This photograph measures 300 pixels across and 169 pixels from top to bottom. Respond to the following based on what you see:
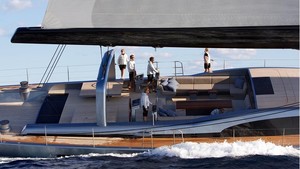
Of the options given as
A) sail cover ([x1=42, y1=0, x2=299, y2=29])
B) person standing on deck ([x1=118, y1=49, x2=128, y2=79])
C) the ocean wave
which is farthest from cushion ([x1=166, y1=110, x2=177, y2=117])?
person standing on deck ([x1=118, y1=49, x2=128, y2=79])

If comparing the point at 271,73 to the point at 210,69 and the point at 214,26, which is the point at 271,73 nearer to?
the point at 210,69

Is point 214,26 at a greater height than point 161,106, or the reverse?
point 214,26

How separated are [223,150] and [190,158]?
727 millimetres

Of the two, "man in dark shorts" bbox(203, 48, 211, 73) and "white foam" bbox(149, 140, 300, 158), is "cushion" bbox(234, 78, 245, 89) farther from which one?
"white foam" bbox(149, 140, 300, 158)

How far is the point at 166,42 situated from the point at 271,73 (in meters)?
4.05

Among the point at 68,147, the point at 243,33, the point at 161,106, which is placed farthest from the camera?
the point at 161,106

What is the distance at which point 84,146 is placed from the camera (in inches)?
433

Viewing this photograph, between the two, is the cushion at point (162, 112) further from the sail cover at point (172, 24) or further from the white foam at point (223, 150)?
the sail cover at point (172, 24)

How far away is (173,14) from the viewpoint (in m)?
10.0

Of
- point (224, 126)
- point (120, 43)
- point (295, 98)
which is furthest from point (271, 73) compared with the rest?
point (120, 43)

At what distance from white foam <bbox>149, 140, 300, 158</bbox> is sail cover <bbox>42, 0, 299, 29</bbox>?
2.57m

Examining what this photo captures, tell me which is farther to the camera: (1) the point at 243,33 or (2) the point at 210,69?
(2) the point at 210,69

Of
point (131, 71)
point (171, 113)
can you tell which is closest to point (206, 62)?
point (131, 71)

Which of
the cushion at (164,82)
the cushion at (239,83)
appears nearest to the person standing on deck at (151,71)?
the cushion at (164,82)
